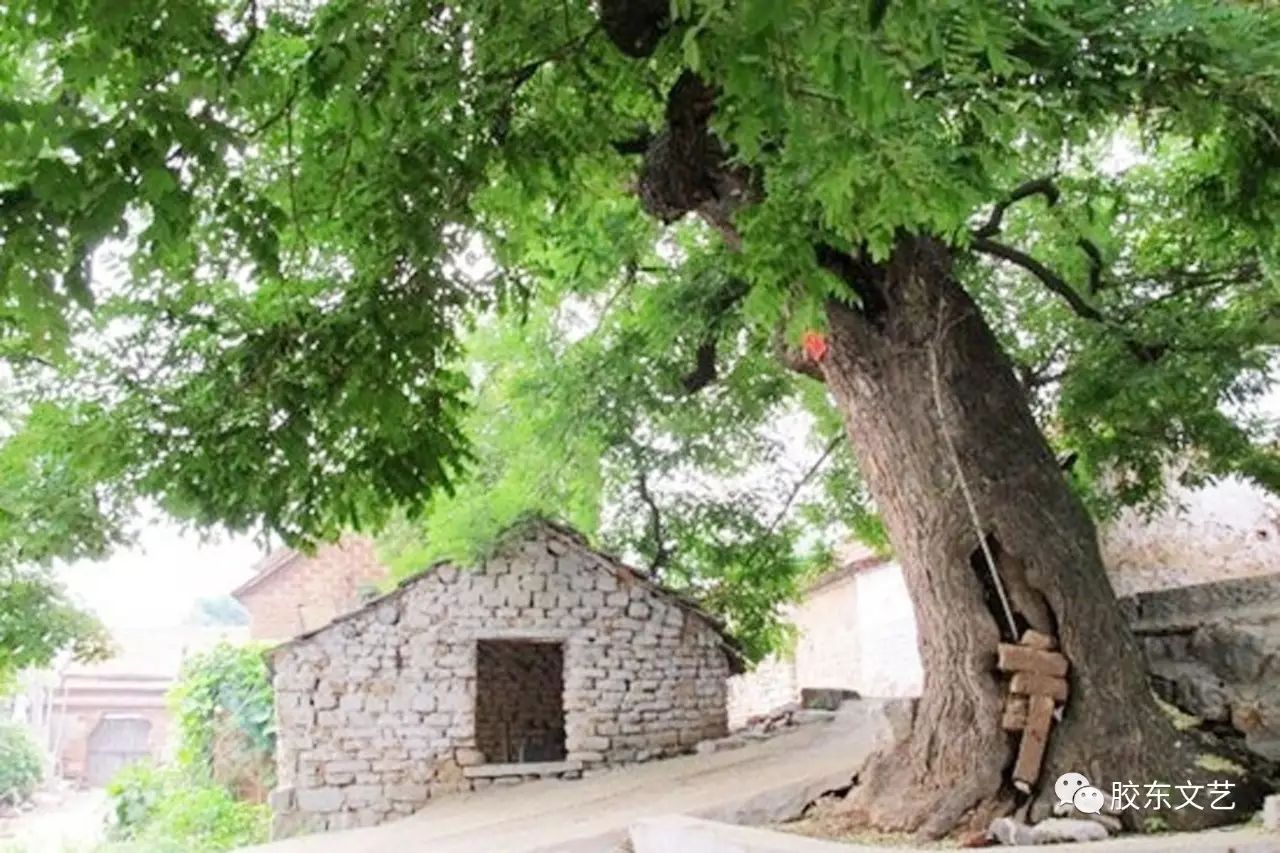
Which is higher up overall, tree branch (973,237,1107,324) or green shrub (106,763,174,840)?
tree branch (973,237,1107,324)

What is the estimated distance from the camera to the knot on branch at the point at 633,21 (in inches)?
159

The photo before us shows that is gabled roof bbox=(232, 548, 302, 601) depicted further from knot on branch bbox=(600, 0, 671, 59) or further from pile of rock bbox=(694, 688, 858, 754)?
knot on branch bbox=(600, 0, 671, 59)

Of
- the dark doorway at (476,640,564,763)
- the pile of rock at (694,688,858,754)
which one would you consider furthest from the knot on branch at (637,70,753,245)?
the dark doorway at (476,640,564,763)

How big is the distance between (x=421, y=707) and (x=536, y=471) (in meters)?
2.68

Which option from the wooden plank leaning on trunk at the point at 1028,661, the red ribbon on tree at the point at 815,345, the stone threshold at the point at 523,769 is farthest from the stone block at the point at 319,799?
the wooden plank leaning on trunk at the point at 1028,661

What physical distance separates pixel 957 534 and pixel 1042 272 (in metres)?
2.76

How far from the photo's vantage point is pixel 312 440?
4781 millimetres

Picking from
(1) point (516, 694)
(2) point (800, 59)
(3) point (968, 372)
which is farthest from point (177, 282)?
(1) point (516, 694)

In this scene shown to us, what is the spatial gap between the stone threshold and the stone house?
0.01 meters

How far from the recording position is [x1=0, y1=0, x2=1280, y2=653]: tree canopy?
2695mm

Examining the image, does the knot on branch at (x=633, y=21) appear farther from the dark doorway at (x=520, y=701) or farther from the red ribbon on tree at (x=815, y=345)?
the dark doorway at (x=520, y=701)

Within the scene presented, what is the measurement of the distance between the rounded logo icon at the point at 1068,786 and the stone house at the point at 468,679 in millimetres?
6701

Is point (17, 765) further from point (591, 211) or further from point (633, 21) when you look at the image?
point (633, 21)

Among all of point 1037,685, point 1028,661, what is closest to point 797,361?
point 1028,661
